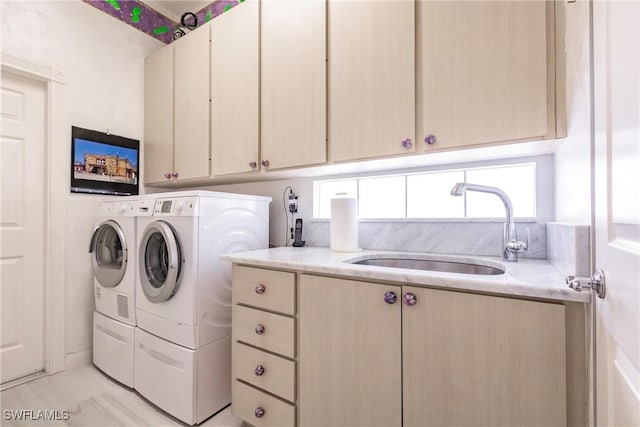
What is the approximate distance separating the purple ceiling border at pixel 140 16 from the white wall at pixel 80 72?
66 mm

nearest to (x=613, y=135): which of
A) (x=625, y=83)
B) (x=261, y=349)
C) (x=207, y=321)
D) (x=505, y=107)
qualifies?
(x=625, y=83)

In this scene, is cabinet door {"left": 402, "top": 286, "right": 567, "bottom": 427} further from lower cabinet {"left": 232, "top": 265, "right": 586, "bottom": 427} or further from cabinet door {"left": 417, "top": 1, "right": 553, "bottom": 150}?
cabinet door {"left": 417, "top": 1, "right": 553, "bottom": 150}

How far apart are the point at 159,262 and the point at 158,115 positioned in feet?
4.43

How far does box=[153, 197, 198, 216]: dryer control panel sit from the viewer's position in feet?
5.20

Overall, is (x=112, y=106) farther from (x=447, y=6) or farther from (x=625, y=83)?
(x=625, y=83)

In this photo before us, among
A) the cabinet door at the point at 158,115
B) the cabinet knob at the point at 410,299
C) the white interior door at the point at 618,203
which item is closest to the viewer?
the white interior door at the point at 618,203

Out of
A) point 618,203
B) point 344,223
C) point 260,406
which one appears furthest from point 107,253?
point 618,203

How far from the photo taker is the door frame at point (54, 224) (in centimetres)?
208

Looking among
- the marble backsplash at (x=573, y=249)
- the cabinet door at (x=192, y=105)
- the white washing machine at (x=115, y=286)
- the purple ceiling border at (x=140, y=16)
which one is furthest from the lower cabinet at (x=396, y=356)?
the purple ceiling border at (x=140, y=16)

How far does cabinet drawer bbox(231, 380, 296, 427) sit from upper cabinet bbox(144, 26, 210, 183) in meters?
1.44

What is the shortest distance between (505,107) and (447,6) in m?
0.52

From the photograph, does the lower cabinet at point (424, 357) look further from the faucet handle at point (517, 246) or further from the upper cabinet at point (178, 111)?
the upper cabinet at point (178, 111)

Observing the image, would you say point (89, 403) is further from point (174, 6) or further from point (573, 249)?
point (174, 6)

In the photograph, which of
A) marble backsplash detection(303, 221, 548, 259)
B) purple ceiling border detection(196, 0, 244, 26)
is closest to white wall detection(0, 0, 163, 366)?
purple ceiling border detection(196, 0, 244, 26)
